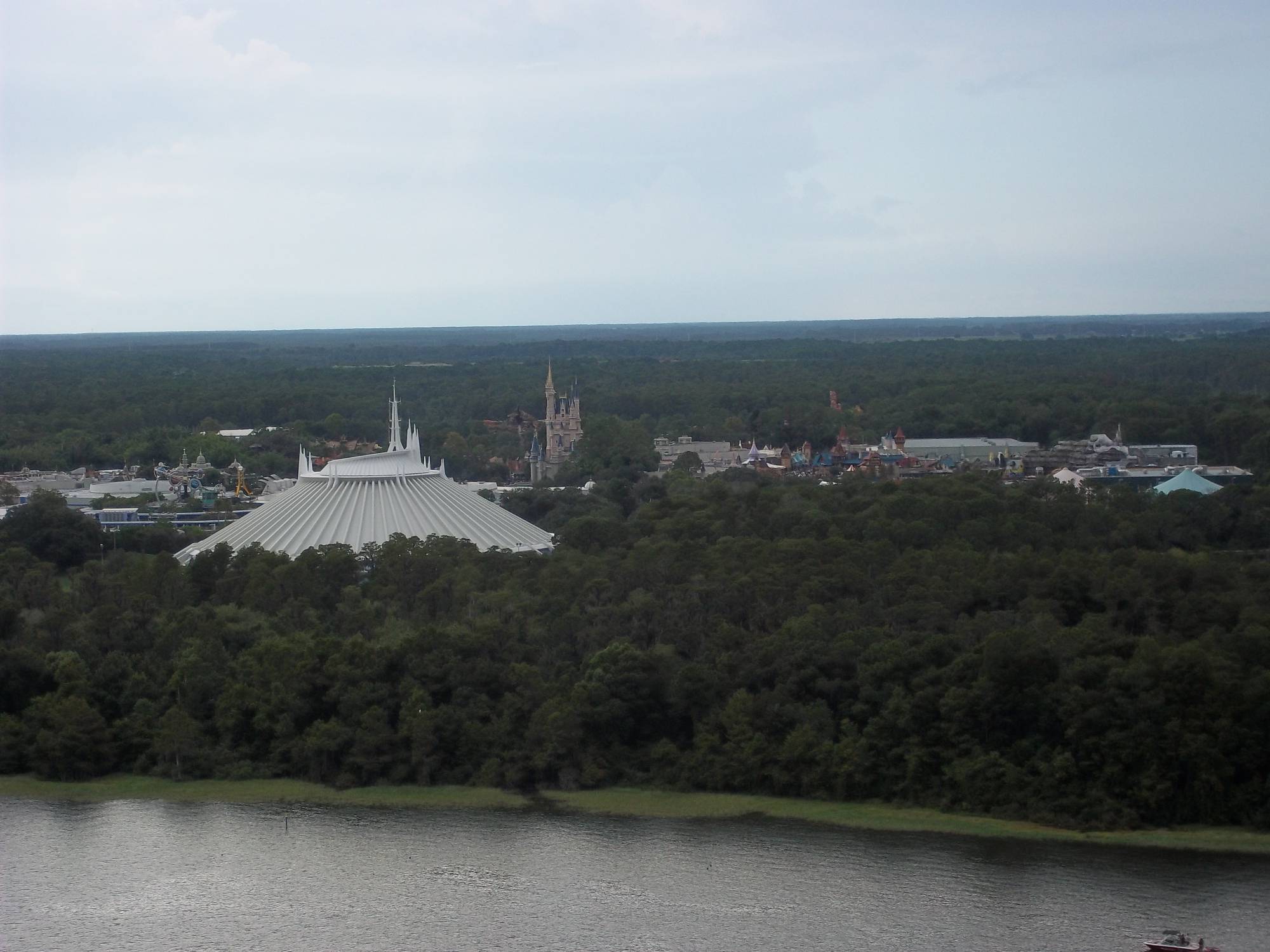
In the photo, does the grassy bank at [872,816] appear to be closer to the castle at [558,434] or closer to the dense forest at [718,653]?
the dense forest at [718,653]

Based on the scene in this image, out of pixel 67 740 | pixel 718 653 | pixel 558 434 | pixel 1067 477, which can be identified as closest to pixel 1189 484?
pixel 1067 477

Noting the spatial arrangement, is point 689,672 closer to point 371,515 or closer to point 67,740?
point 67,740

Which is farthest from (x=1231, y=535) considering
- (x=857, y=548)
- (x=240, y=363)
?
(x=240, y=363)

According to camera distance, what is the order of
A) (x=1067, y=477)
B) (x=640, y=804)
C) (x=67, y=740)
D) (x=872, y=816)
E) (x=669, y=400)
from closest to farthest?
(x=872, y=816) → (x=640, y=804) → (x=67, y=740) → (x=1067, y=477) → (x=669, y=400)

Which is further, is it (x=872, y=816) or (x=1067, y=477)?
(x=1067, y=477)

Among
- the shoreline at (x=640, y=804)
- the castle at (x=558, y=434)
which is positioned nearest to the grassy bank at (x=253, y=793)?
the shoreline at (x=640, y=804)

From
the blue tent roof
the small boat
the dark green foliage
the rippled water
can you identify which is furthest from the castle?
the small boat
